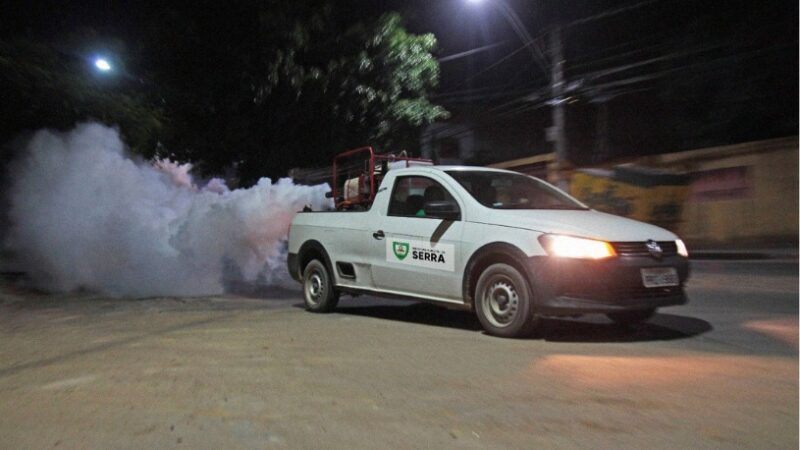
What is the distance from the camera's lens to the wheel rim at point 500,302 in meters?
6.05

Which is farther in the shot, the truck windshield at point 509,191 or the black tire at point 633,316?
the truck windshield at point 509,191

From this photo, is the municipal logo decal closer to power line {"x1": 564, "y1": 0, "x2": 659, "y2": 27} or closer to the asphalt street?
the asphalt street

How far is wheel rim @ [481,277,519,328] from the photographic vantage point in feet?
19.9

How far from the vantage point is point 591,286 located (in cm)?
564

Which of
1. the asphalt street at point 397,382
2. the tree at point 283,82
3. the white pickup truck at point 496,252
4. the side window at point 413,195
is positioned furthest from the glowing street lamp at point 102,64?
the side window at point 413,195

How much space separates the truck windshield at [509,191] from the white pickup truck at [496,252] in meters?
0.01

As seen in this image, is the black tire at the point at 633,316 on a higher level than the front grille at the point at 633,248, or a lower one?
lower

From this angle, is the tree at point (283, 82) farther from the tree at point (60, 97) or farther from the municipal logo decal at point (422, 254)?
the municipal logo decal at point (422, 254)

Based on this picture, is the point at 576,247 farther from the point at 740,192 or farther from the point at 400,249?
the point at 740,192

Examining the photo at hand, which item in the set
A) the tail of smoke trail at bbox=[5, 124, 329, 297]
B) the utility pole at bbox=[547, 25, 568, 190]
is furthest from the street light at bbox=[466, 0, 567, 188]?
the tail of smoke trail at bbox=[5, 124, 329, 297]

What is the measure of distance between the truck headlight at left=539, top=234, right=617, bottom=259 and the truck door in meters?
0.95

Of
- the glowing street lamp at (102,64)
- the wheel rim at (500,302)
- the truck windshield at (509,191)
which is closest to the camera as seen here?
the wheel rim at (500,302)

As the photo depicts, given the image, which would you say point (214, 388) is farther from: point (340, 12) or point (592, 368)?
point (340, 12)

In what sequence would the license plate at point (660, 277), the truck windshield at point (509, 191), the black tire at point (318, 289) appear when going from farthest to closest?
the black tire at point (318, 289) → the truck windshield at point (509, 191) → the license plate at point (660, 277)
